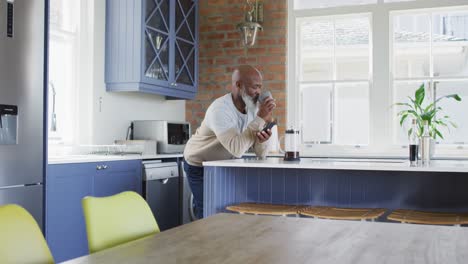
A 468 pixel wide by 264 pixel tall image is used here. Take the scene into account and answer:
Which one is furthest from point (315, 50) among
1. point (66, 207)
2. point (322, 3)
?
point (66, 207)

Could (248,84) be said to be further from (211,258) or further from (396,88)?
(396,88)

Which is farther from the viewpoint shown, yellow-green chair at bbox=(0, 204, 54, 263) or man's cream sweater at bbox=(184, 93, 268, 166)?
man's cream sweater at bbox=(184, 93, 268, 166)

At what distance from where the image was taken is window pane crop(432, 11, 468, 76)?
5184 millimetres

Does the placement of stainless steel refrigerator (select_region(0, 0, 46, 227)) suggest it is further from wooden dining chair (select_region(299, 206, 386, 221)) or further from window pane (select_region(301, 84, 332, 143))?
window pane (select_region(301, 84, 332, 143))

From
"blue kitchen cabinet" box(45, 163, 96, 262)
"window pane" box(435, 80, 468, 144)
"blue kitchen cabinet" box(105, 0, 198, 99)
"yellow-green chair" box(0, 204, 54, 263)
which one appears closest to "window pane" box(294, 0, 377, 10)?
"window pane" box(435, 80, 468, 144)

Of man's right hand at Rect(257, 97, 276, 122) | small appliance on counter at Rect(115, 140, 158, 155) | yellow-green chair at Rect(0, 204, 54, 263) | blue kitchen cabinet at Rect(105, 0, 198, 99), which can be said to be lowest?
yellow-green chair at Rect(0, 204, 54, 263)

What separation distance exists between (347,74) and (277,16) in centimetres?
96

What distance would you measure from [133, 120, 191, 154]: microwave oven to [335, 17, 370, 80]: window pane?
181 centimetres

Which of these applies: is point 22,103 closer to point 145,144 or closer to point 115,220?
point 145,144

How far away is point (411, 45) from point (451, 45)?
0.37 meters

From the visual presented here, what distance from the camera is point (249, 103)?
3.28m

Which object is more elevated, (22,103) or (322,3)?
(322,3)

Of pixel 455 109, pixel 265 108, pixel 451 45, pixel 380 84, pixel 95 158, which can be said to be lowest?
pixel 95 158

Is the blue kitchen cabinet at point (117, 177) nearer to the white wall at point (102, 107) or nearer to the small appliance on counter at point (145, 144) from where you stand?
the small appliance on counter at point (145, 144)
